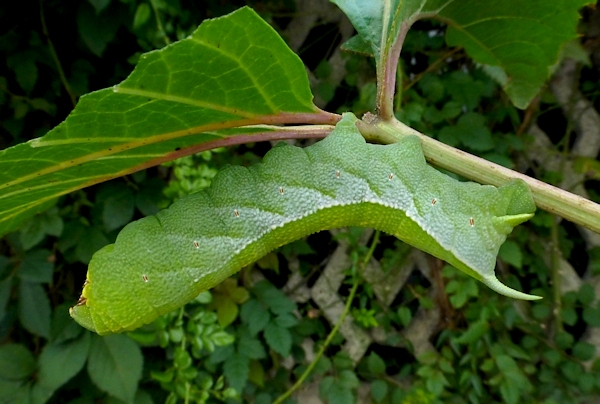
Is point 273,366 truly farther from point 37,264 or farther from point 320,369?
point 37,264

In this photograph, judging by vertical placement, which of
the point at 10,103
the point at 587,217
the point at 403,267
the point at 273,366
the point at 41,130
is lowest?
the point at 273,366

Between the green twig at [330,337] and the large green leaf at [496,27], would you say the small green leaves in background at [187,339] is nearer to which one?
the green twig at [330,337]

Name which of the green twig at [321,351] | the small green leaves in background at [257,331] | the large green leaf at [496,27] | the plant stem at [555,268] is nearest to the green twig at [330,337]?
the green twig at [321,351]

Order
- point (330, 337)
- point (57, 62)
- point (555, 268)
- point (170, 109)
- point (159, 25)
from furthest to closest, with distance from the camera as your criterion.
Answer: point (555, 268)
point (330, 337)
point (57, 62)
point (159, 25)
point (170, 109)

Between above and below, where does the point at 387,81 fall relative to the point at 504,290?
above

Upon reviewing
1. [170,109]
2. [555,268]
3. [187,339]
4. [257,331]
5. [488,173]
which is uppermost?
[170,109]

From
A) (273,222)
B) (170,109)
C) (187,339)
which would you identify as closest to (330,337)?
(187,339)

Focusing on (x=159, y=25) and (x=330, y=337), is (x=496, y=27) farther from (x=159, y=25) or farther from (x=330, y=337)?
(x=330, y=337)

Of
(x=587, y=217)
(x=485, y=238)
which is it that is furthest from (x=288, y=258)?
(x=587, y=217)
